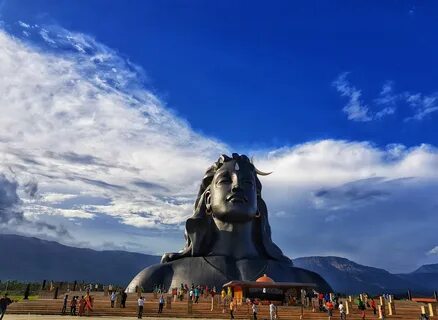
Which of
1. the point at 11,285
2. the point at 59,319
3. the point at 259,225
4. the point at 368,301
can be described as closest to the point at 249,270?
the point at 259,225

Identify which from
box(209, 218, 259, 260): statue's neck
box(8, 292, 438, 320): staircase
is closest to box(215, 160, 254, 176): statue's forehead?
box(209, 218, 259, 260): statue's neck

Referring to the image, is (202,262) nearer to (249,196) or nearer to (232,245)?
(232,245)

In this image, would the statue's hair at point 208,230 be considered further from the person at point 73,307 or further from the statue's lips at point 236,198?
the person at point 73,307

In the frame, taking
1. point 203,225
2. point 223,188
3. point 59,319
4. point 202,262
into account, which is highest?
point 223,188

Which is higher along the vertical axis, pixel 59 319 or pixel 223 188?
pixel 223 188

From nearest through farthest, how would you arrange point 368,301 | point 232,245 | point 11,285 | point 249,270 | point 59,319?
point 59,319 < point 368,301 < point 249,270 < point 232,245 < point 11,285

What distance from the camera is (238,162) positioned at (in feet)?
128

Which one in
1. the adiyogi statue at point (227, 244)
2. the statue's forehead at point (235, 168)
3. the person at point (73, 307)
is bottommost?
the person at point (73, 307)

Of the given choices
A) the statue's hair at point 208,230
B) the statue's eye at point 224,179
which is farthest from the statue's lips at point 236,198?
the statue's hair at point 208,230

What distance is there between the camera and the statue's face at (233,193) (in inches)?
1453

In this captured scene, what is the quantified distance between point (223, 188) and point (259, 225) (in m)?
5.21

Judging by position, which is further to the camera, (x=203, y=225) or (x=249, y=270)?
(x=203, y=225)

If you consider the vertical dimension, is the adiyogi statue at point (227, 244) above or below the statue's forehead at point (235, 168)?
below

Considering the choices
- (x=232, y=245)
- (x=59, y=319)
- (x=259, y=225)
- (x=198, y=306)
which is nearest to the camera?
(x=59, y=319)
